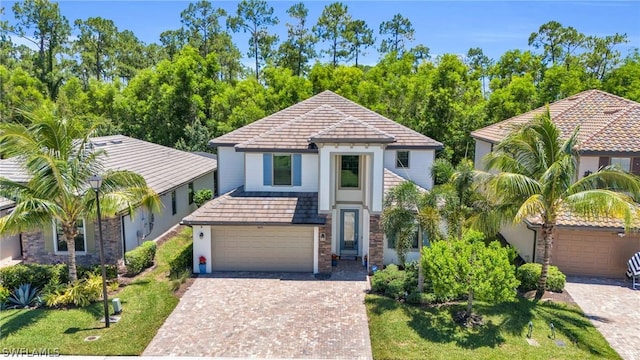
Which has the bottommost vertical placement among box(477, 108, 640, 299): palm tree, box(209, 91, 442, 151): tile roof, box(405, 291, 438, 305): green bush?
box(405, 291, 438, 305): green bush

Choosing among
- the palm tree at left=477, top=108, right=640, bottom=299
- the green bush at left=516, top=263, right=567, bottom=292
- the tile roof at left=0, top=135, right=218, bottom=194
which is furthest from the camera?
the tile roof at left=0, top=135, right=218, bottom=194

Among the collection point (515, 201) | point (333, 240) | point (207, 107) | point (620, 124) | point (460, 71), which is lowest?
point (333, 240)

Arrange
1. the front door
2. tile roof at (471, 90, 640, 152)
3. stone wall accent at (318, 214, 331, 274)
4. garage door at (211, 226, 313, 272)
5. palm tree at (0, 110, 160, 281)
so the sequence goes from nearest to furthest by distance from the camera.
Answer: palm tree at (0, 110, 160, 281), stone wall accent at (318, 214, 331, 274), garage door at (211, 226, 313, 272), tile roof at (471, 90, 640, 152), the front door

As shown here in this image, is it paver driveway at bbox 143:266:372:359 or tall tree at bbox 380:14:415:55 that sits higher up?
tall tree at bbox 380:14:415:55

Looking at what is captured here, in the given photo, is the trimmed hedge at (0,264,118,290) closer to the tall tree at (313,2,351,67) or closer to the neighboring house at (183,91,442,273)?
the neighboring house at (183,91,442,273)

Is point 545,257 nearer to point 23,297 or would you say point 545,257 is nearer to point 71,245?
point 71,245

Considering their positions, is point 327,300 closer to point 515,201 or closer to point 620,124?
point 515,201

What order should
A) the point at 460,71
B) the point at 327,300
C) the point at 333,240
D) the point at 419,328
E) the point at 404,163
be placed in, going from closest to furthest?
the point at 419,328 → the point at 327,300 → the point at 333,240 → the point at 404,163 → the point at 460,71

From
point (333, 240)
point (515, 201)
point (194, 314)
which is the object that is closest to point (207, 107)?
point (333, 240)

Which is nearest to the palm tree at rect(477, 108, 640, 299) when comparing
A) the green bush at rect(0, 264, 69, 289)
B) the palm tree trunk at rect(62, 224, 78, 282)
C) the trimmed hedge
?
the palm tree trunk at rect(62, 224, 78, 282)
